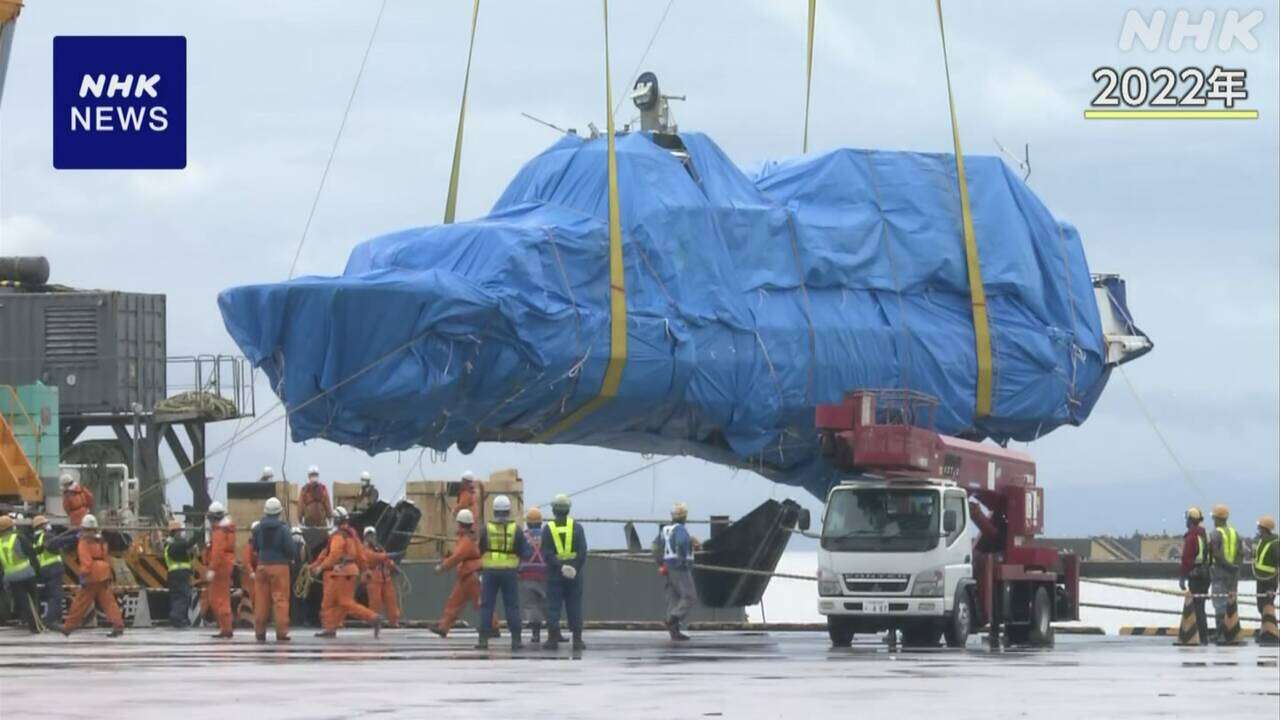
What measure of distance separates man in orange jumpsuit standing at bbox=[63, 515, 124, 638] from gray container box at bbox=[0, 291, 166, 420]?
1365 centimetres

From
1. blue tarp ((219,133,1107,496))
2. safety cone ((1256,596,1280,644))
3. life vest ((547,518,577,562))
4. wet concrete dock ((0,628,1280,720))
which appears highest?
blue tarp ((219,133,1107,496))

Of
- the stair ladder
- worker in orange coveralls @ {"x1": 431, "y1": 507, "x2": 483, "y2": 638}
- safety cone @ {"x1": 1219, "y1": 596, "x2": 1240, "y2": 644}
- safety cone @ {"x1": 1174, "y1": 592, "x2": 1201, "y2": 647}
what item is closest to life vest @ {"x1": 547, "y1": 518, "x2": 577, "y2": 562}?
worker in orange coveralls @ {"x1": 431, "y1": 507, "x2": 483, "y2": 638}

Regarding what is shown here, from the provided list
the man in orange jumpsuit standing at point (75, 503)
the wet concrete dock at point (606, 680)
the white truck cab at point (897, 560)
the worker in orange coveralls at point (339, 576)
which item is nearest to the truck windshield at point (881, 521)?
the white truck cab at point (897, 560)

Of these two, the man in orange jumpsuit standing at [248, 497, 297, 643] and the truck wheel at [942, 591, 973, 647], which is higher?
the man in orange jumpsuit standing at [248, 497, 297, 643]

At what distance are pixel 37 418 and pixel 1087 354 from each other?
1602 centimetres

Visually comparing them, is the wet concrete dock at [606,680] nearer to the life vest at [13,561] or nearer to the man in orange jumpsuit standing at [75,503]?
the life vest at [13,561]

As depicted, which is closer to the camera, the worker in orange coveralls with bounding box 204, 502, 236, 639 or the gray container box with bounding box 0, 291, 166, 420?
the worker in orange coveralls with bounding box 204, 502, 236, 639

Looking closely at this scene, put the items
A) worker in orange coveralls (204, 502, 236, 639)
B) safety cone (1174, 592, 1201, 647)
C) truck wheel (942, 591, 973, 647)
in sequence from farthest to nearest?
safety cone (1174, 592, 1201, 647) < worker in orange coveralls (204, 502, 236, 639) < truck wheel (942, 591, 973, 647)

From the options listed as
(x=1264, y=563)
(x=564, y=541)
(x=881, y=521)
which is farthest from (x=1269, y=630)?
(x=564, y=541)

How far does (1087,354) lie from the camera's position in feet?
106

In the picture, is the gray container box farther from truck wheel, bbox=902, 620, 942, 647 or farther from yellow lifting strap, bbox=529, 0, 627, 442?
truck wheel, bbox=902, 620, 942, 647

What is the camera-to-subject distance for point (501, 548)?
81.7 ft

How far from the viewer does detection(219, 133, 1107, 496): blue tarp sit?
27.8 metres

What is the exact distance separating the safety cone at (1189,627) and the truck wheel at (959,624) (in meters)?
3.19
